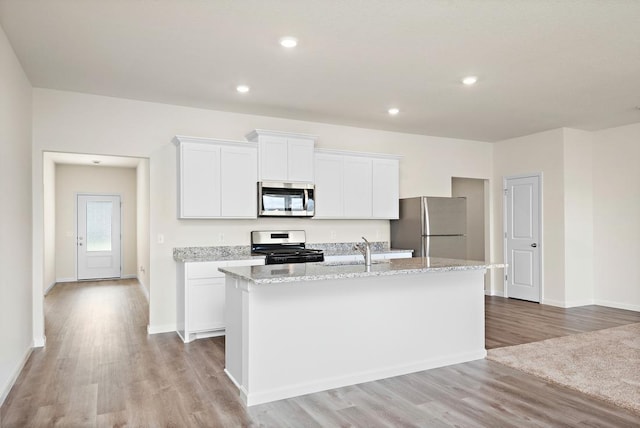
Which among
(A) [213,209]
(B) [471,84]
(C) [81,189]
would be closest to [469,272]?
(B) [471,84]

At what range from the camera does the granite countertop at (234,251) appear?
15.9ft

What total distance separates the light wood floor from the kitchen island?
118 mm

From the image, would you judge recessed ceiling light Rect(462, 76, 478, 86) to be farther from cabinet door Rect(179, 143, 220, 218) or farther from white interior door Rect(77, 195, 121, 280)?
white interior door Rect(77, 195, 121, 280)

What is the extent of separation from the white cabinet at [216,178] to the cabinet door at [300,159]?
0.45 metres

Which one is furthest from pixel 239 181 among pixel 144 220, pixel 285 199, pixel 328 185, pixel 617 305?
pixel 617 305

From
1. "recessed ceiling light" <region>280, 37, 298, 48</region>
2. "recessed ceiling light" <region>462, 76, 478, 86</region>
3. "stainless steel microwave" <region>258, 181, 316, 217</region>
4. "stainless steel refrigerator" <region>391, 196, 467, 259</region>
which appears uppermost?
"recessed ceiling light" <region>280, 37, 298, 48</region>

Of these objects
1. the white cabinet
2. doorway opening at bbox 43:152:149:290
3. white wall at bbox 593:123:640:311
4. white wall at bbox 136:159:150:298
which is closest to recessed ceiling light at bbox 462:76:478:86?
the white cabinet

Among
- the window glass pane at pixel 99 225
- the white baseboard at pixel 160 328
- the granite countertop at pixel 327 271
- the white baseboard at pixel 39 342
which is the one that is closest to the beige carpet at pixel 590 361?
the granite countertop at pixel 327 271

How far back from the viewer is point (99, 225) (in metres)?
9.72

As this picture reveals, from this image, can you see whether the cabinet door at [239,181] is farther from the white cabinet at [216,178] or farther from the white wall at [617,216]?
the white wall at [617,216]

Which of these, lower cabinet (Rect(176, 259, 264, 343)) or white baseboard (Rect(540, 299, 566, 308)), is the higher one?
lower cabinet (Rect(176, 259, 264, 343))

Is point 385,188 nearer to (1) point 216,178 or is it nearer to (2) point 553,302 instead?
(1) point 216,178

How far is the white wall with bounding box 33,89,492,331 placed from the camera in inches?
180

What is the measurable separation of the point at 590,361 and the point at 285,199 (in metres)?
3.55
